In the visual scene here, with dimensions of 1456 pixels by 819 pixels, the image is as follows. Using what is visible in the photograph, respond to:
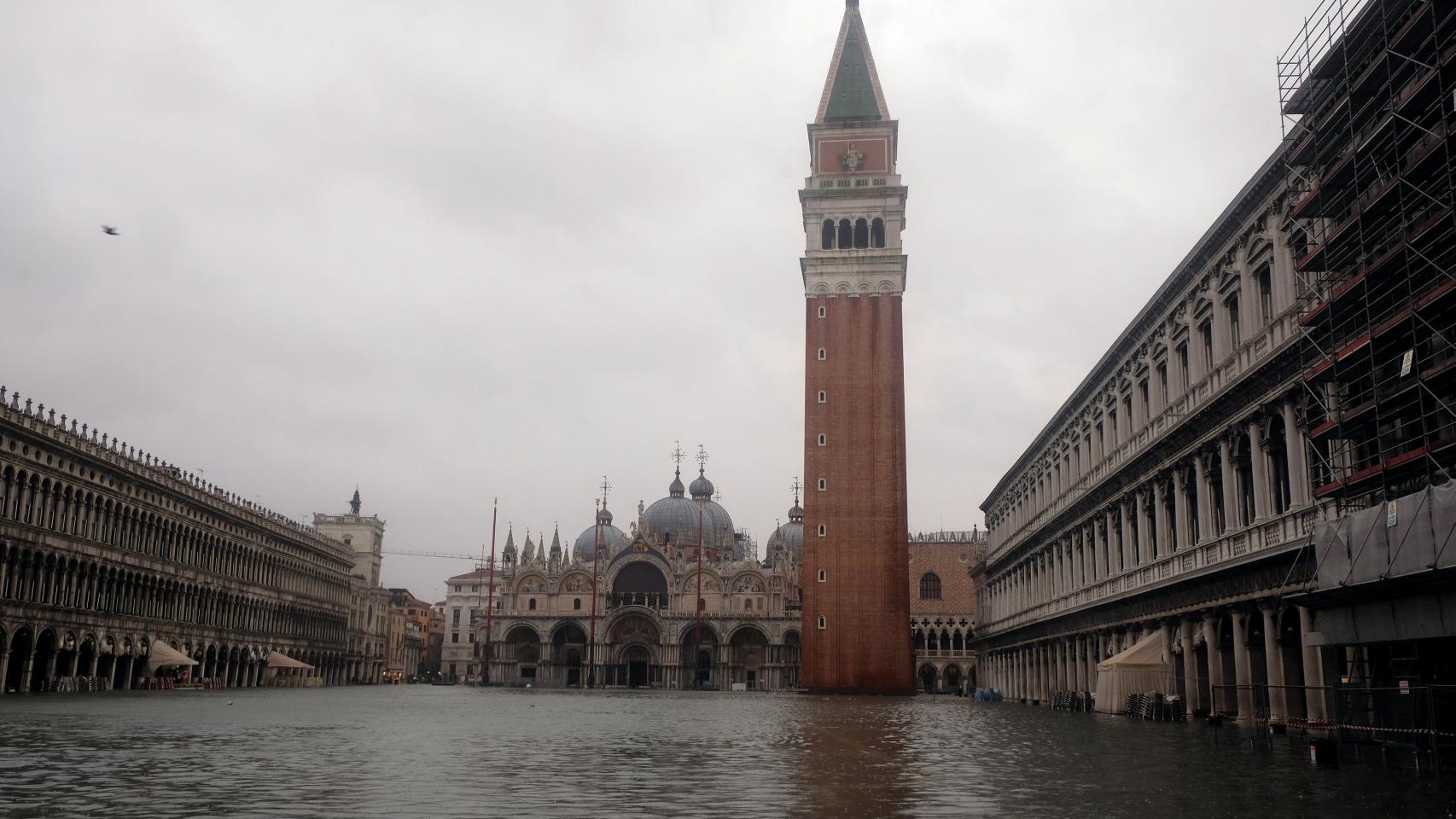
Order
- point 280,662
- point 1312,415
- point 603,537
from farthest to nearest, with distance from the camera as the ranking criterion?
point 603,537
point 280,662
point 1312,415

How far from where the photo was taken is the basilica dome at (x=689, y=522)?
379ft

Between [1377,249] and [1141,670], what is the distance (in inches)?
606

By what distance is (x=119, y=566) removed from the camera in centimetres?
5675

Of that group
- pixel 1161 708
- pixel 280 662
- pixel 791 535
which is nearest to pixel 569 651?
pixel 791 535

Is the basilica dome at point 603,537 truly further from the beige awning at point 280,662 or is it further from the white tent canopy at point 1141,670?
the white tent canopy at point 1141,670

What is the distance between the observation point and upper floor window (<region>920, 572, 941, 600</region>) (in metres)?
102

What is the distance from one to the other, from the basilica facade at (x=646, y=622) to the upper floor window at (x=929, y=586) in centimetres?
1036

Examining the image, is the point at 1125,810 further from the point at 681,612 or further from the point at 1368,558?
the point at 681,612

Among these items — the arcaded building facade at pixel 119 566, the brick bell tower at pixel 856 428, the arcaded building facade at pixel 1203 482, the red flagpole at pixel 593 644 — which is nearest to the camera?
the arcaded building facade at pixel 1203 482

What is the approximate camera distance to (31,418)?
48781mm

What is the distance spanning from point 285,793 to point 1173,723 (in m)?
24.3

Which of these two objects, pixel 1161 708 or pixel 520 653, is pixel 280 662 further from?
pixel 1161 708

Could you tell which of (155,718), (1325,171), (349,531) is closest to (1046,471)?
(1325,171)

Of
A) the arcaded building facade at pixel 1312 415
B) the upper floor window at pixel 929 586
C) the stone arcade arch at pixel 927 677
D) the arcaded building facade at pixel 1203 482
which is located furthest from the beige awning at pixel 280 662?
the arcaded building facade at pixel 1312 415
